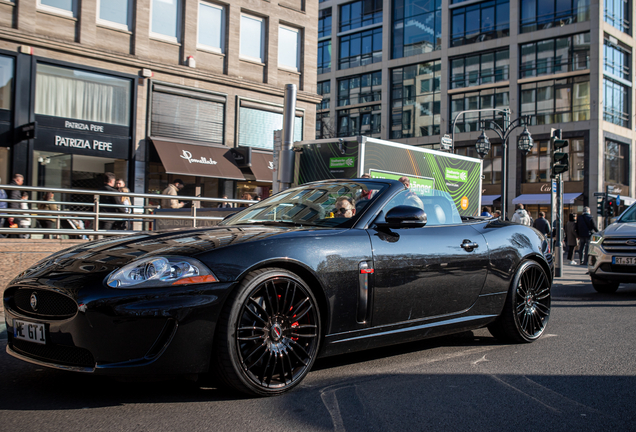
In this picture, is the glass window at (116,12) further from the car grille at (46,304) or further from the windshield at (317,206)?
the car grille at (46,304)

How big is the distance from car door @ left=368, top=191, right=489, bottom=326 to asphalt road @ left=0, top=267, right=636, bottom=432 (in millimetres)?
444

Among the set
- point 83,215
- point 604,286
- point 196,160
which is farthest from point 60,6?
point 604,286

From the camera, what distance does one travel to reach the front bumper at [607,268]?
371 inches

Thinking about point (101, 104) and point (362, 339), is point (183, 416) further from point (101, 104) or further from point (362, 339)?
point (101, 104)

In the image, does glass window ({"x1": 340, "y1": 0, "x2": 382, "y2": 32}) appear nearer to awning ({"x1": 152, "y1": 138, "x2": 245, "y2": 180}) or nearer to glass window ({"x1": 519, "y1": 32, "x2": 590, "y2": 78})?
glass window ({"x1": 519, "y1": 32, "x2": 590, "y2": 78})

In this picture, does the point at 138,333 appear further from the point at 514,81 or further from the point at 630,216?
the point at 514,81

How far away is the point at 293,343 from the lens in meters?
3.58

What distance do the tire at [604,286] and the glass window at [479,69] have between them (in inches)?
1289

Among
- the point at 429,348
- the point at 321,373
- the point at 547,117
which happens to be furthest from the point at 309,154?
the point at 547,117

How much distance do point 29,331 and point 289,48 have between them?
857 inches

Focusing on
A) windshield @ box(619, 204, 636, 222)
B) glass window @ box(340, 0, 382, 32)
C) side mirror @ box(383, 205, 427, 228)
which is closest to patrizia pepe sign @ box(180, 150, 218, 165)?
windshield @ box(619, 204, 636, 222)

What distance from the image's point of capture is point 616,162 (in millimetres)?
38969

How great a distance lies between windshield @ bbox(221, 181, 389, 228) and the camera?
14.0 ft

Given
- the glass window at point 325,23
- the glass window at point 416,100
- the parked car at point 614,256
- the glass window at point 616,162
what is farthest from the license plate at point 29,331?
the glass window at point 325,23
